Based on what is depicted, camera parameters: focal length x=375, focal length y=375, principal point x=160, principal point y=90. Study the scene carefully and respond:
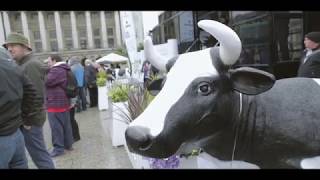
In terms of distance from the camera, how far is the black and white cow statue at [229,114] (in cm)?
170

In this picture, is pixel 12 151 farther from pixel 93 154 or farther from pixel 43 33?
pixel 43 33

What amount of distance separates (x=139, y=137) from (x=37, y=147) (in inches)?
121

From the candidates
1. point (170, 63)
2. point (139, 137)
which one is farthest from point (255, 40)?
point (139, 137)

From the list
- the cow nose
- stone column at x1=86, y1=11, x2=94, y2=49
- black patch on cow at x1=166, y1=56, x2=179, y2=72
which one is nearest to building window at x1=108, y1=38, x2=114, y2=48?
stone column at x1=86, y1=11, x2=94, y2=49

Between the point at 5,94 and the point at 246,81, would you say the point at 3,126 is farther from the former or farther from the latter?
the point at 246,81

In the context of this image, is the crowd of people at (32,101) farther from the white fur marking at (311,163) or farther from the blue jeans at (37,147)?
the white fur marking at (311,163)

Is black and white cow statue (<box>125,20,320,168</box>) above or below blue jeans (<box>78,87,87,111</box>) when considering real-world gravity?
above

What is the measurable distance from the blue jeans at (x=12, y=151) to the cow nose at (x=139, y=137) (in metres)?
2.01

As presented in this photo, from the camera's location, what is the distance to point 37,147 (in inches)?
171

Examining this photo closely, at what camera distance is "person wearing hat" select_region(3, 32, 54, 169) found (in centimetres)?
420

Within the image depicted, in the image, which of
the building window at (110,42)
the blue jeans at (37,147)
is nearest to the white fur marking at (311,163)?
the blue jeans at (37,147)

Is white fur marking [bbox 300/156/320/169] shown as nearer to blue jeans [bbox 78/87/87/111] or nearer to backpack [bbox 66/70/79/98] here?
backpack [bbox 66/70/79/98]

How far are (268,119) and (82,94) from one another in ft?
31.0
